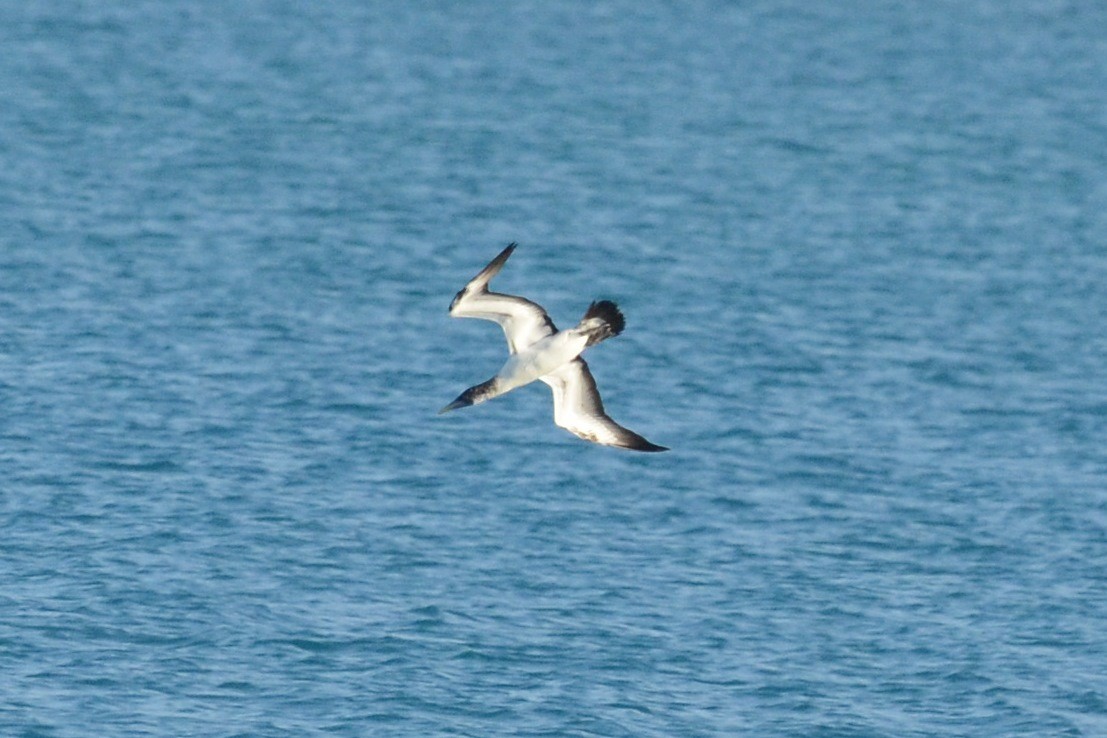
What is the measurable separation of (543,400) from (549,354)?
22875 millimetres

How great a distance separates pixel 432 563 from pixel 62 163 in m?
31.6

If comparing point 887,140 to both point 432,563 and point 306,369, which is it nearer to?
point 306,369

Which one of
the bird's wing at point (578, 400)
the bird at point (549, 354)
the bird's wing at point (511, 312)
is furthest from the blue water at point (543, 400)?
the bird's wing at point (511, 312)

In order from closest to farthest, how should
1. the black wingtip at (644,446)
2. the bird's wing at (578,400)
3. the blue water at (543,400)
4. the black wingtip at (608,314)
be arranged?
the black wingtip at (608,314) → the black wingtip at (644,446) → the bird's wing at (578,400) → the blue water at (543,400)

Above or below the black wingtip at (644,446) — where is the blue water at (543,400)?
Result: below

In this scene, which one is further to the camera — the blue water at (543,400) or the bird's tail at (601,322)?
the blue water at (543,400)

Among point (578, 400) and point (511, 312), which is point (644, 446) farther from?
point (511, 312)

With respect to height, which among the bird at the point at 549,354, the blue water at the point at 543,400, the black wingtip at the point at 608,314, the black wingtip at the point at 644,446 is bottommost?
the blue water at the point at 543,400

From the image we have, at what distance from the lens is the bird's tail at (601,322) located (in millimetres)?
21125

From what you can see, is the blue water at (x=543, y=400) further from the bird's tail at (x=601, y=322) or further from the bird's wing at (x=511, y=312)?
the bird's tail at (x=601, y=322)

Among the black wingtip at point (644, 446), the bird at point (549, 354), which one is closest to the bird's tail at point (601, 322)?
the bird at point (549, 354)

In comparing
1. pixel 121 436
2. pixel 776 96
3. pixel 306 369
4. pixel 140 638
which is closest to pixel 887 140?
pixel 776 96

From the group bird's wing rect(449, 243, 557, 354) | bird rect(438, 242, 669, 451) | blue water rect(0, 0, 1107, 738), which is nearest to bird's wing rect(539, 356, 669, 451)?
bird rect(438, 242, 669, 451)

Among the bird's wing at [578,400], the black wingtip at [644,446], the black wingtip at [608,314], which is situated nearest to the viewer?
the black wingtip at [608,314]
